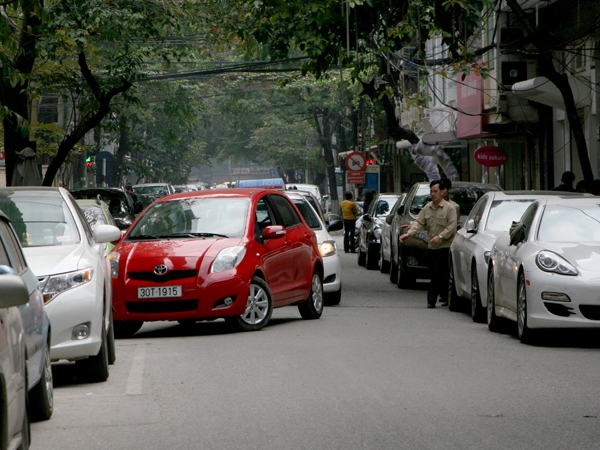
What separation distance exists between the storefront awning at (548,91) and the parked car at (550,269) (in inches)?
520

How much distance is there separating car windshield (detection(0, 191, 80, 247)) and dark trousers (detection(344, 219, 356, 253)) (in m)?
22.9

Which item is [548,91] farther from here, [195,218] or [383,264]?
[195,218]

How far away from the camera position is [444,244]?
54.3 feet

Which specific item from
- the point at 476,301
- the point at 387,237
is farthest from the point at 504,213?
the point at 387,237

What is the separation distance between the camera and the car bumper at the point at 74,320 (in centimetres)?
890

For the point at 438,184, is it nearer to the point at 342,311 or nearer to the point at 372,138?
the point at 342,311

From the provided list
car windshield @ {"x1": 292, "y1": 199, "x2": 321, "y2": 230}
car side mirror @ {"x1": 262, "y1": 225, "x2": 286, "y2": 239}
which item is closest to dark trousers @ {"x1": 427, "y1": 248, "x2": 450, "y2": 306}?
car windshield @ {"x1": 292, "y1": 199, "x2": 321, "y2": 230}

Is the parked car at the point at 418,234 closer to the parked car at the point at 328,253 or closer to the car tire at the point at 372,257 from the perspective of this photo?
the parked car at the point at 328,253

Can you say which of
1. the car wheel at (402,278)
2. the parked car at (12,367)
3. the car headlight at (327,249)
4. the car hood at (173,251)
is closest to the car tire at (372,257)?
the car wheel at (402,278)

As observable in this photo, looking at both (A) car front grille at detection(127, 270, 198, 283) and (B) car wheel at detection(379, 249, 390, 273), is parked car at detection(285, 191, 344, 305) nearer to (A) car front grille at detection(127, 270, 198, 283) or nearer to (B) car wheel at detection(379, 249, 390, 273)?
(A) car front grille at detection(127, 270, 198, 283)

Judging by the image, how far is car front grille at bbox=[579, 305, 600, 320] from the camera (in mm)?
11492

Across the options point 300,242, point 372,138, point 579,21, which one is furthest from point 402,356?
point 372,138

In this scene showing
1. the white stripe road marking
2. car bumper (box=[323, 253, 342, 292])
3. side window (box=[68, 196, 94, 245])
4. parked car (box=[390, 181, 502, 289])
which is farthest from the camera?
parked car (box=[390, 181, 502, 289])

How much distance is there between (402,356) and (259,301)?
2.64 metres
